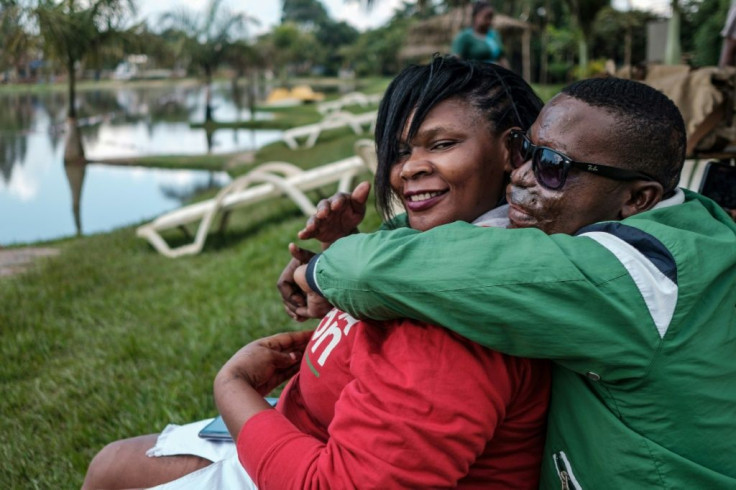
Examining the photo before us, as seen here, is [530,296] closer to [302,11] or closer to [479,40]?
[479,40]

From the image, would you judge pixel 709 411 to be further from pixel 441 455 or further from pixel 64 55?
pixel 64 55

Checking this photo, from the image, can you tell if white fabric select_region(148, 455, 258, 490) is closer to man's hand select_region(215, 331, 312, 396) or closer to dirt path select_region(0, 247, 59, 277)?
man's hand select_region(215, 331, 312, 396)

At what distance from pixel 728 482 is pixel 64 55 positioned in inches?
721

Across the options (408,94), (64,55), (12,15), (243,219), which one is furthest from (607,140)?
(64,55)

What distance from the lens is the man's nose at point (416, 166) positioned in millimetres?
1549

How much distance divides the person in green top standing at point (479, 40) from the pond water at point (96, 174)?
582 cm

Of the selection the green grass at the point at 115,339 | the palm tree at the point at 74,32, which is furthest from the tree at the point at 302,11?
the green grass at the point at 115,339

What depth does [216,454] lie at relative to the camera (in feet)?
5.88

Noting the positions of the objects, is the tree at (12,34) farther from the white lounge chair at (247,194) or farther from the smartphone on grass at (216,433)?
the smartphone on grass at (216,433)

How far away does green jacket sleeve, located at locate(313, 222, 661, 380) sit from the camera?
41.6 inches

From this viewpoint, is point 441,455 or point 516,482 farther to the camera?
point 516,482

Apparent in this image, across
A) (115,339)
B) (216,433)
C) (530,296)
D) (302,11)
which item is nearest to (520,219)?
(530,296)

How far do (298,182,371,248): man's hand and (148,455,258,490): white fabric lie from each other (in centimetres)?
62

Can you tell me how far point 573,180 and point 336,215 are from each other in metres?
0.79
